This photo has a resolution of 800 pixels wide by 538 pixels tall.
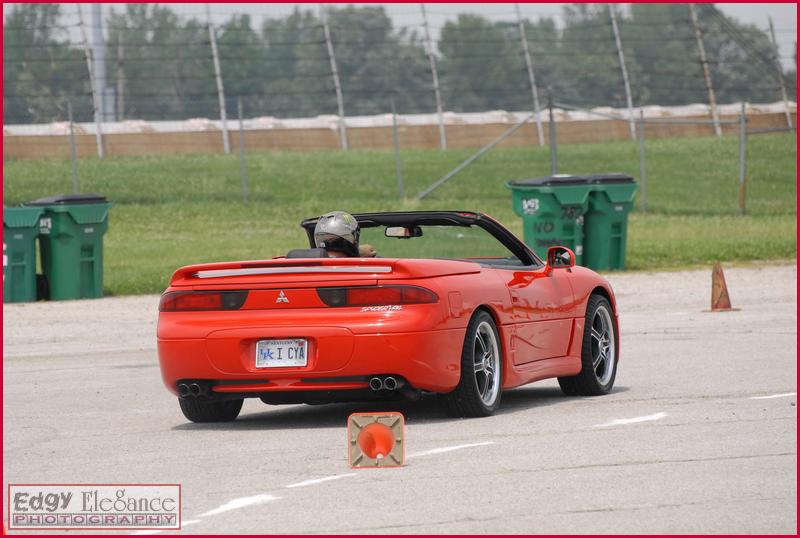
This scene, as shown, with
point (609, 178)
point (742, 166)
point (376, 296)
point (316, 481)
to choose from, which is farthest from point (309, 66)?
point (316, 481)

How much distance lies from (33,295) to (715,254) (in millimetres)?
10030

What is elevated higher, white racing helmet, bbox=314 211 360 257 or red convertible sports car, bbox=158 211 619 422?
white racing helmet, bbox=314 211 360 257

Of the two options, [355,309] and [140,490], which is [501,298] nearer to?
[355,309]

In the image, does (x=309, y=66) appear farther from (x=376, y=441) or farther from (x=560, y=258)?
(x=376, y=441)

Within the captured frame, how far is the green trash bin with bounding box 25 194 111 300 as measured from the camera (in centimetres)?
1980

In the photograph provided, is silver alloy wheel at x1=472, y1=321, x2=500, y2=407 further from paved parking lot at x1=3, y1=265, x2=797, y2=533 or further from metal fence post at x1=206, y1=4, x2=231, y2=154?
metal fence post at x1=206, y1=4, x2=231, y2=154

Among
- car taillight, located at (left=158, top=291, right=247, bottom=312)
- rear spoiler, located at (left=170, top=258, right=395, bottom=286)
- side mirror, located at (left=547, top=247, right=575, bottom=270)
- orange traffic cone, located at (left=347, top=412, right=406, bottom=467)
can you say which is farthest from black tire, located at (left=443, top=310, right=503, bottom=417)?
orange traffic cone, located at (left=347, top=412, right=406, bottom=467)

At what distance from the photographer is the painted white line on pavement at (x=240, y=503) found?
6.59 meters

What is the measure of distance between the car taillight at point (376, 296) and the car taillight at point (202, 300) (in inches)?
20.5

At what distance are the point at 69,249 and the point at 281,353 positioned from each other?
11.4 meters

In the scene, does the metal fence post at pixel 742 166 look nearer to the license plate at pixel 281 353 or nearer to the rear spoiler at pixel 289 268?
the rear spoiler at pixel 289 268

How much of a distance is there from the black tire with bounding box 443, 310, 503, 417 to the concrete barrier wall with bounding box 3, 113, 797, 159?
104 ft

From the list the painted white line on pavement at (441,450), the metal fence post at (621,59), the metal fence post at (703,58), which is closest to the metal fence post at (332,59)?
the metal fence post at (621,59)

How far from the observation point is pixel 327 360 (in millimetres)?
8883
